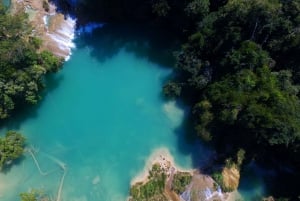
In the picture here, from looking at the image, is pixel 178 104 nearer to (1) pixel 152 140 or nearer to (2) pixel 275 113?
(1) pixel 152 140

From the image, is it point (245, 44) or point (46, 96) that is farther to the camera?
point (46, 96)

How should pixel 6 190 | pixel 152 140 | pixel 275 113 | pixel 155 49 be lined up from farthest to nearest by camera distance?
pixel 155 49 → pixel 152 140 → pixel 6 190 → pixel 275 113

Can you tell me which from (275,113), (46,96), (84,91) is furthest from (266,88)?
(46,96)

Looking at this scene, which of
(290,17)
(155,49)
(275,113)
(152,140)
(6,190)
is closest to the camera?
(275,113)

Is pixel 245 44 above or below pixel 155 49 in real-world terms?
above

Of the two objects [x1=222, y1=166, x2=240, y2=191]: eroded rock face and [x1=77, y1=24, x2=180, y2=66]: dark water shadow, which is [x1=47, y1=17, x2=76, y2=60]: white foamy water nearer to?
[x1=77, y1=24, x2=180, y2=66]: dark water shadow

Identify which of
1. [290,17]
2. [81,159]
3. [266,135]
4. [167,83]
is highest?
[290,17]

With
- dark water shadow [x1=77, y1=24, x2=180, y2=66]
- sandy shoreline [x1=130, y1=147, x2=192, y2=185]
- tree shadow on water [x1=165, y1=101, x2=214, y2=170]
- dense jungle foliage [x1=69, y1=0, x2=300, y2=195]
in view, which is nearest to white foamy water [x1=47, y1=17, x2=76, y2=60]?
dark water shadow [x1=77, y1=24, x2=180, y2=66]
